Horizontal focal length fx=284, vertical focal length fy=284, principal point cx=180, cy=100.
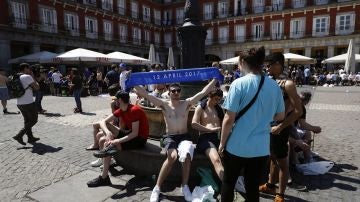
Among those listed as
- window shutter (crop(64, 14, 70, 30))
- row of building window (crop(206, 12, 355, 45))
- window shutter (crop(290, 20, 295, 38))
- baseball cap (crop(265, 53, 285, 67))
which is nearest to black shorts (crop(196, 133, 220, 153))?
baseball cap (crop(265, 53, 285, 67))

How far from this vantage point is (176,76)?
449cm

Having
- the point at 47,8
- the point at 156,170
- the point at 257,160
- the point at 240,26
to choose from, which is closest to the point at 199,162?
the point at 156,170

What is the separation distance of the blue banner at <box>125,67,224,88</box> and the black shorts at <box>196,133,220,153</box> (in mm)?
880

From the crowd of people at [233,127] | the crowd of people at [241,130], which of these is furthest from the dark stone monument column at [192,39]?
the crowd of people at [241,130]

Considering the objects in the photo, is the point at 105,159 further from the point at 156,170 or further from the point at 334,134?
the point at 334,134

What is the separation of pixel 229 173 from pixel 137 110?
2.17 meters

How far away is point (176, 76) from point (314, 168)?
275 centimetres

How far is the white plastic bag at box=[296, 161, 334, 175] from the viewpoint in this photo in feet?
15.3

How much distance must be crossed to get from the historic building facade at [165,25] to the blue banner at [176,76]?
22376mm

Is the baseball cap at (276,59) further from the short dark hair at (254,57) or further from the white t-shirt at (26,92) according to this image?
the white t-shirt at (26,92)

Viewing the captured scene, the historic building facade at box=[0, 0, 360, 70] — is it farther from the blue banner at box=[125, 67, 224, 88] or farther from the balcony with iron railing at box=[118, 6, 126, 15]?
the blue banner at box=[125, 67, 224, 88]

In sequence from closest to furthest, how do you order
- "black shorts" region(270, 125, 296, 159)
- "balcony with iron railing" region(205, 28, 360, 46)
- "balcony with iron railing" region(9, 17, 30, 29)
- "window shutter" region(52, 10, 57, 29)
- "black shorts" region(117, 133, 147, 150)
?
"black shorts" region(270, 125, 296, 159) → "black shorts" region(117, 133, 147, 150) → "balcony with iron railing" region(9, 17, 30, 29) → "window shutter" region(52, 10, 57, 29) → "balcony with iron railing" region(205, 28, 360, 46)

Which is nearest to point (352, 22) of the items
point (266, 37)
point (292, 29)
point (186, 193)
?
point (292, 29)

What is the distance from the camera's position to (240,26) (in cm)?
3612
